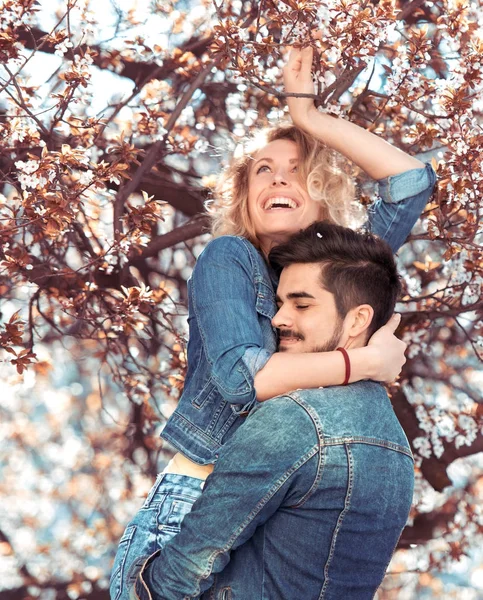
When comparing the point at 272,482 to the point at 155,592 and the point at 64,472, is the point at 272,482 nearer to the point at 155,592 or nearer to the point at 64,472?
the point at 155,592

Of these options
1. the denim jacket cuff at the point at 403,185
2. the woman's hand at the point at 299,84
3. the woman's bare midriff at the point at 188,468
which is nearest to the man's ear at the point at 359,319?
the woman's bare midriff at the point at 188,468

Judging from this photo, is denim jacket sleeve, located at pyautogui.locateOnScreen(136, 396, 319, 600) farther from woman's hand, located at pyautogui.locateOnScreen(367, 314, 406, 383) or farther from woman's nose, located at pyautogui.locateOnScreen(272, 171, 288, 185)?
woman's nose, located at pyautogui.locateOnScreen(272, 171, 288, 185)

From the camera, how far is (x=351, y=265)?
2.00 meters

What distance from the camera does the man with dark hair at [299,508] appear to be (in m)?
1.70

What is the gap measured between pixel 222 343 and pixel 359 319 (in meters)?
0.33

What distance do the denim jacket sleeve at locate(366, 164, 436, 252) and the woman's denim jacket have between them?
1.53ft

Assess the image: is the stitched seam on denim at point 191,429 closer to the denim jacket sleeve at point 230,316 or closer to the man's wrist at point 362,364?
the denim jacket sleeve at point 230,316

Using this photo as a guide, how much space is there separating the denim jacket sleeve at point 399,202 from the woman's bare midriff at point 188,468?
3.07 feet

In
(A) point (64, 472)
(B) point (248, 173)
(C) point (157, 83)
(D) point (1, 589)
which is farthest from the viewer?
(A) point (64, 472)

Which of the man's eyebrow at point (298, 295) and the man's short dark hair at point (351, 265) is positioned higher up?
the man's short dark hair at point (351, 265)

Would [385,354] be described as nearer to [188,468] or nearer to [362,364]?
[362,364]

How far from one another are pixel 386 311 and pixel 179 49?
1.95 meters

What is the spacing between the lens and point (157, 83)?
3332mm

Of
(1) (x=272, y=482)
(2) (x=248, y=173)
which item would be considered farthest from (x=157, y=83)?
(1) (x=272, y=482)
